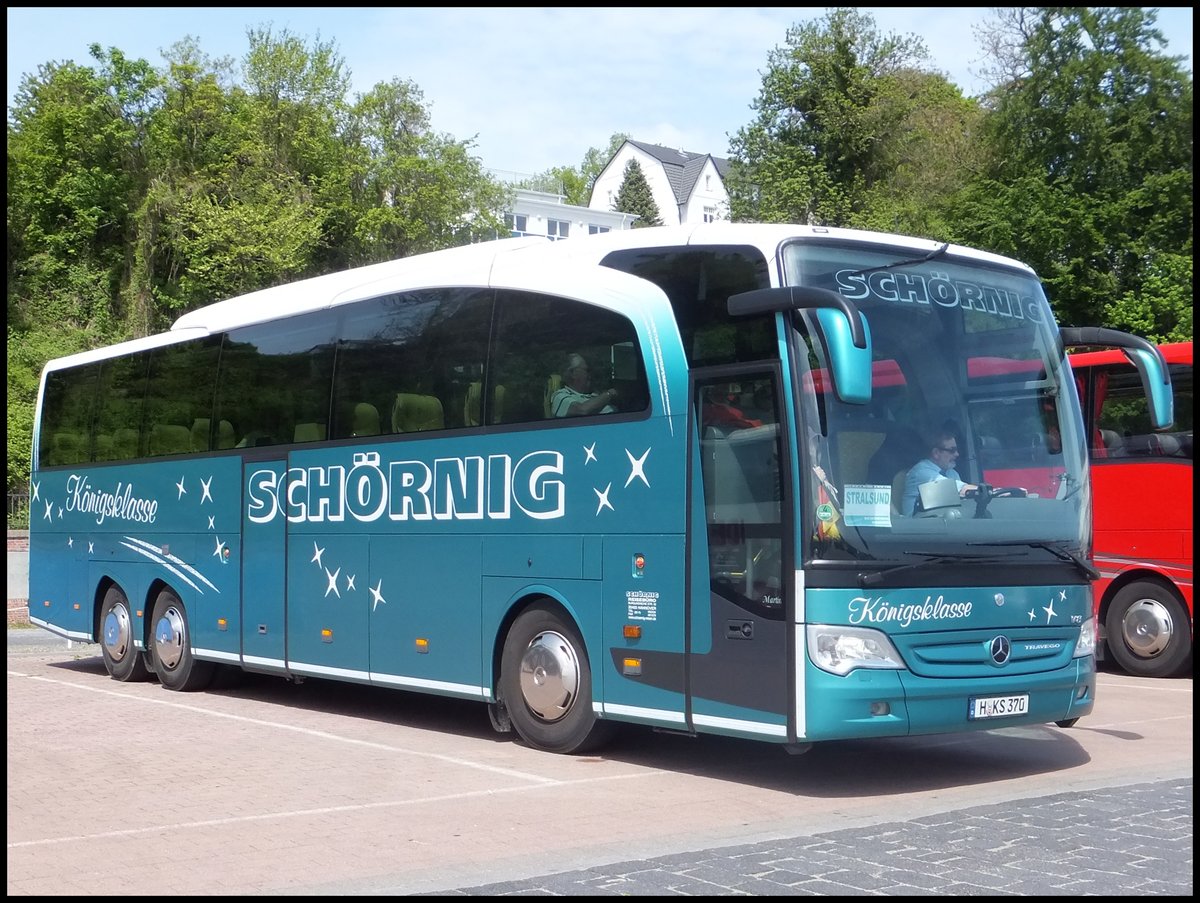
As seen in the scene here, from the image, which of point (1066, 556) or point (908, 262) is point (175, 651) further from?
point (1066, 556)

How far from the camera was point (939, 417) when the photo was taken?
30.7ft

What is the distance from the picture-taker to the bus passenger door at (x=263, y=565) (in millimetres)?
14336

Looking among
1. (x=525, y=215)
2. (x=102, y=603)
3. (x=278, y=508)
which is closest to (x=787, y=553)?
(x=278, y=508)

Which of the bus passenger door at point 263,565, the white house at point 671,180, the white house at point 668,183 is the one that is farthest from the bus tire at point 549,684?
the white house at point 671,180

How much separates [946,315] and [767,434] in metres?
1.54

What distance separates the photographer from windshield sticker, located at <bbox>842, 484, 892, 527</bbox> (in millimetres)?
8961

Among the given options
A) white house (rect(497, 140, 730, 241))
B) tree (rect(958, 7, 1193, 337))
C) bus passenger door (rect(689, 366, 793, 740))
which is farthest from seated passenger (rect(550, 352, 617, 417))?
white house (rect(497, 140, 730, 241))

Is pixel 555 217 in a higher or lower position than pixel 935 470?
higher

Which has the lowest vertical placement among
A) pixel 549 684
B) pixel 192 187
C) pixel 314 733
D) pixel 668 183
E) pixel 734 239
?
pixel 314 733

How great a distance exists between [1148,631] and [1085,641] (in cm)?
682

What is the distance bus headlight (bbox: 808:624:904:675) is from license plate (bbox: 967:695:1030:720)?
0.75 meters

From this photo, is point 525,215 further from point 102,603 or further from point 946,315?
point 946,315

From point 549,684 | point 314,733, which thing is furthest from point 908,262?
point 314,733

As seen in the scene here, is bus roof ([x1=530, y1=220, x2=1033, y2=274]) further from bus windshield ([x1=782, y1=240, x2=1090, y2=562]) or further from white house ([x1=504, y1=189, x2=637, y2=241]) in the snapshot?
white house ([x1=504, y1=189, x2=637, y2=241])
